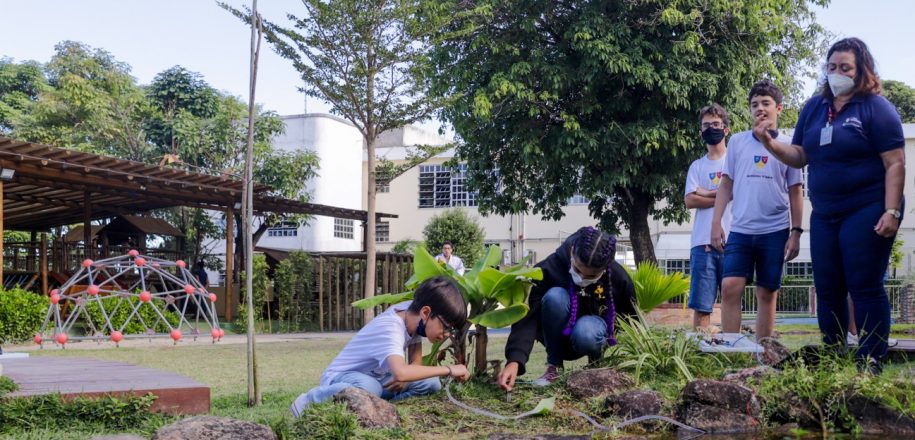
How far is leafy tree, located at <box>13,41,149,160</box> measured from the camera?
25.0 m

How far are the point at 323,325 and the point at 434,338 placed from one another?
15264mm

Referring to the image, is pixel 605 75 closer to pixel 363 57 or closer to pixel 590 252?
pixel 363 57

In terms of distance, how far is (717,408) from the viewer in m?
3.56

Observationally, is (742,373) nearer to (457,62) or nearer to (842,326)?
(842,326)

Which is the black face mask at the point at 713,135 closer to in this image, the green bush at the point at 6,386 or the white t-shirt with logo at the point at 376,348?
the white t-shirt with logo at the point at 376,348

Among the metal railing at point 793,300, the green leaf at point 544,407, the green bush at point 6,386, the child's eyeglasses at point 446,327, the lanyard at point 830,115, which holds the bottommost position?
the metal railing at point 793,300

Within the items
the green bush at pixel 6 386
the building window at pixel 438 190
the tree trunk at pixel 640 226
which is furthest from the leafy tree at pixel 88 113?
the green bush at pixel 6 386

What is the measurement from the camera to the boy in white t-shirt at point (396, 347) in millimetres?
3768

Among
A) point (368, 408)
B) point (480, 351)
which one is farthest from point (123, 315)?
point (368, 408)

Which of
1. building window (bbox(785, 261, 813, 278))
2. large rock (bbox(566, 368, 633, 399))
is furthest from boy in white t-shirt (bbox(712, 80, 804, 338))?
building window (bbox(785, 261, 813, 278))

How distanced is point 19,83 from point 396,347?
37.5m

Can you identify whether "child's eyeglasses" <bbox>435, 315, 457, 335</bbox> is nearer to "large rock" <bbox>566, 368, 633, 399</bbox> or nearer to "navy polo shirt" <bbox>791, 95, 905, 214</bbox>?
"large rock" <bbox>566, 368, 633, 399</bbox>

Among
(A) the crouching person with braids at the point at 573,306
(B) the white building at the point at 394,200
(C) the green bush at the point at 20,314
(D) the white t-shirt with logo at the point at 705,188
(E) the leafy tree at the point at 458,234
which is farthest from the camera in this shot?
(B) the white building at the point at 394,200

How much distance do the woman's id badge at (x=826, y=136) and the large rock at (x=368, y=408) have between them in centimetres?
234
